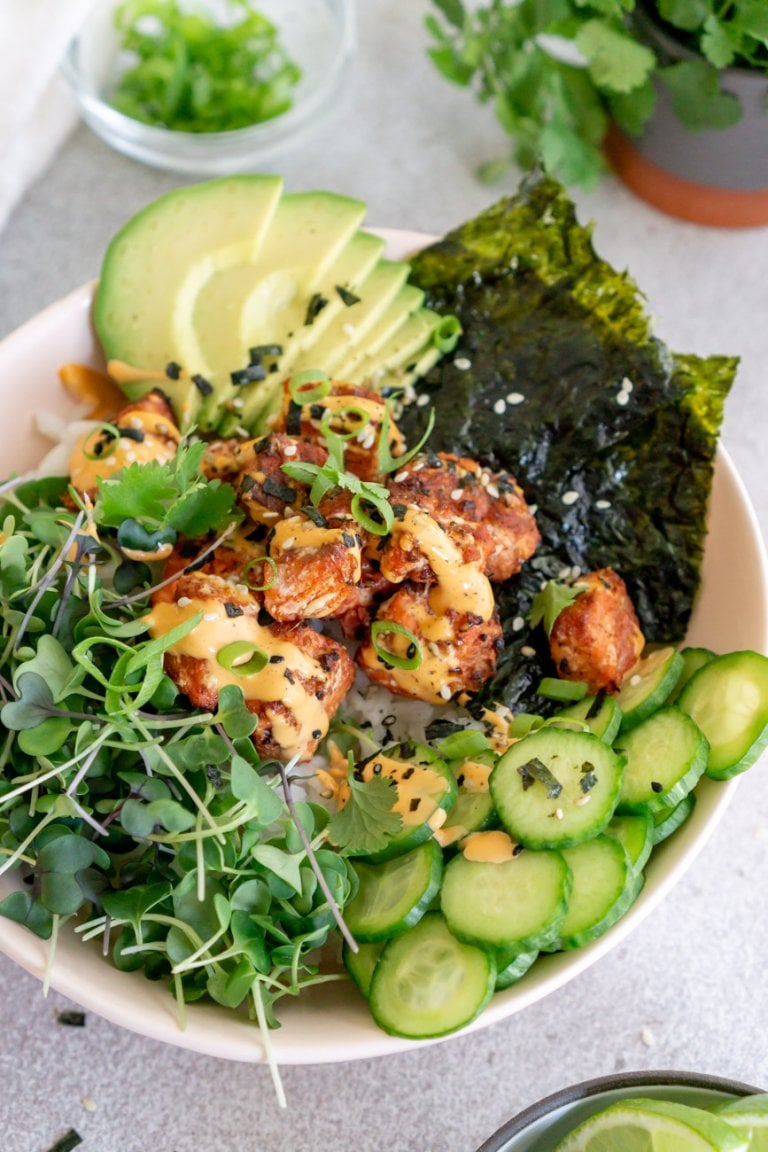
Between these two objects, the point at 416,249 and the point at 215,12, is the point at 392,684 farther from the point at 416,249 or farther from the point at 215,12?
the point at 215,12

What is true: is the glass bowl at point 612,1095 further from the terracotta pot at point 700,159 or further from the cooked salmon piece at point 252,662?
the terracotta pot at point 700,159

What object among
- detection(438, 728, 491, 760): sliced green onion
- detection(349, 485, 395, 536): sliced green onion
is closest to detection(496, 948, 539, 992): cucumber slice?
detection(438, 728, 491, 760): sliced green onion

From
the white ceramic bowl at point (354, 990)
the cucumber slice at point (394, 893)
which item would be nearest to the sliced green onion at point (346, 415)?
the white ceramic bowl at point (354, 990)

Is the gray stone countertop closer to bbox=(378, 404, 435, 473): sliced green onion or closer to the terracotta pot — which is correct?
the terracotta pot

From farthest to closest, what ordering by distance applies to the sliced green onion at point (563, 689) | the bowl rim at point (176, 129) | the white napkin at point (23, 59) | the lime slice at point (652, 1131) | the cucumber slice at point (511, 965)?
the bowl rim at point (176, 129) → the white napkin at point (23, 59) → the sliced green onion at point (563, 689) → the cucumber slice at point (511, 965) → the lime slice at point (652, 1131)

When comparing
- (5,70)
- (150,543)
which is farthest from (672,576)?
(5,70)

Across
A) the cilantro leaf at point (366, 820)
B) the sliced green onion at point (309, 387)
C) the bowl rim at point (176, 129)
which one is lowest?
the cilantro leaf at point (366, 820)
